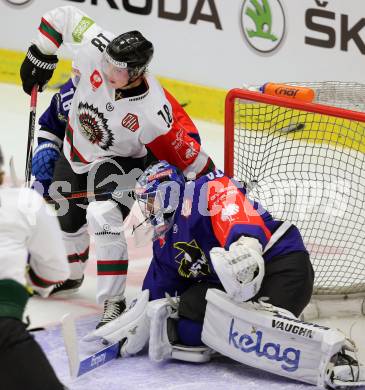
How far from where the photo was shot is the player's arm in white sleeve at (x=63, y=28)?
12.9ft

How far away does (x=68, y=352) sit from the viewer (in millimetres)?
3072

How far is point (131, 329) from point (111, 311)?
0.67ft

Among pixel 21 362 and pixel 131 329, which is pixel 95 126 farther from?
pixel 21 362

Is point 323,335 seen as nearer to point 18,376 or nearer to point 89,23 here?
point 18,376

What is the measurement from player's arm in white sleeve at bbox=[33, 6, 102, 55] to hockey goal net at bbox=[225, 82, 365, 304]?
1.91ft

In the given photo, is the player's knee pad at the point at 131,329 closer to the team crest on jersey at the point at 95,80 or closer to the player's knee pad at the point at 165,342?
the player's knee pad at the point at 165,342

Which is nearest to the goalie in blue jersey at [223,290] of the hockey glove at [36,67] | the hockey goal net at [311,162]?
the hockey goal net at [311,162]

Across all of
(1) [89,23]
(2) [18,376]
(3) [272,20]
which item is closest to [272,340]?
(2) [18,376]

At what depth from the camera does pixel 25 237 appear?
8.24 feet

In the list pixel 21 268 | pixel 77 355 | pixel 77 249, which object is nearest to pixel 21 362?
pixel 21 268

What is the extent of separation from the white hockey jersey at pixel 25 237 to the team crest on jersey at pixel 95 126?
1.13 m

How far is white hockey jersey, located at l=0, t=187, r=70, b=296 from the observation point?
2.46 meters

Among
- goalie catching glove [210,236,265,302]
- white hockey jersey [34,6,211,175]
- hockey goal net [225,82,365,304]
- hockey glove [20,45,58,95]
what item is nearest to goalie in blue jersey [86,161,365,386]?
goalie catching glove [210,236,265,302]

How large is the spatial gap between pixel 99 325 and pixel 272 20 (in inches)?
87.9
